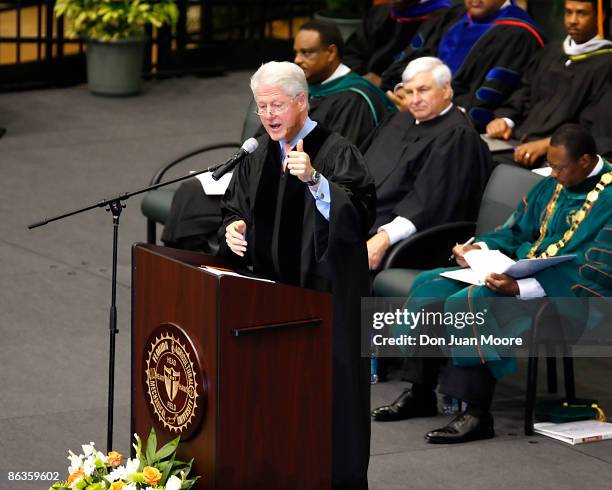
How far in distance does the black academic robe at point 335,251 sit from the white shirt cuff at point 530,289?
1.16m

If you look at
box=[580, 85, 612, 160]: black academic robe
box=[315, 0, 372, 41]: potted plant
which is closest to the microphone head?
box=[580, 85, 612, 160]: black academic robe

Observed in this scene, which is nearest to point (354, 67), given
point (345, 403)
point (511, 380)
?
point (511, 380)

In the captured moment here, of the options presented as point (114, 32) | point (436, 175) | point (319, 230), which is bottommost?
point (436, 175)

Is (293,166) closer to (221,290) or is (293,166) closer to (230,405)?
(221,290)

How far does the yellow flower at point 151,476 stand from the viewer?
368 cm

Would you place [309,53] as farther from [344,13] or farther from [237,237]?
[344,13]

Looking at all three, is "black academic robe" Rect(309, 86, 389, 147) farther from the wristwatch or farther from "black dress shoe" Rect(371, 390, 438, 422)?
the wristwatch

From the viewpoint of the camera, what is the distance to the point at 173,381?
12.7ft

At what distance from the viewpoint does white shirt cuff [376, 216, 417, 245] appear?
6020 millimetres

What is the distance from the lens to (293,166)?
12.3 feet

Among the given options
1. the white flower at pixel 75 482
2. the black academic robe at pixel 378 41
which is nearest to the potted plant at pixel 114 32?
the black academic robe at pixel 378 41

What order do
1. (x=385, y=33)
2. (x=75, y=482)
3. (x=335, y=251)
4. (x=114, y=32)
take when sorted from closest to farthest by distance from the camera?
(x=75, y=482)
(x=335, y=251)
(x=385, y=33)
(x=114, y=32)

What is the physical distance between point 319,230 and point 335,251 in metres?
0.10

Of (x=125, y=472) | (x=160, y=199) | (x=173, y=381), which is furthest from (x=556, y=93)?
(x=125, y=472)
